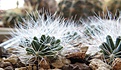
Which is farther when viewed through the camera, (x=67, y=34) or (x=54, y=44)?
(x=67, y=34)

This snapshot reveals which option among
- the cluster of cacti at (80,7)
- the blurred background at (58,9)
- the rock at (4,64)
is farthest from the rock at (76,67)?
the cluster of cacti at (80,7)

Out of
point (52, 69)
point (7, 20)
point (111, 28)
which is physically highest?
point (7, 20)

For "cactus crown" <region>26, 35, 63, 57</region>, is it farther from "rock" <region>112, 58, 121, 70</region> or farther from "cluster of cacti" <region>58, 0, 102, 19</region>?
"cluster of cacti" <region>58, 0, 102, 19</region>

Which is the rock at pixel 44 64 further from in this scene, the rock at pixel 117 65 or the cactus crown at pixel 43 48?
the rock at pixel 117 65

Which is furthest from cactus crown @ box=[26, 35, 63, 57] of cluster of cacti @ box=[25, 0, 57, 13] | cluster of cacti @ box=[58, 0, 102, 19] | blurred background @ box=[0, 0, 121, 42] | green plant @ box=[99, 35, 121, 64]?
cluster of cacti @ box=[25, 0, 57, 13]

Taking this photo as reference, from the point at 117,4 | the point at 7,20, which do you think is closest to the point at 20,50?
the point at 7,20

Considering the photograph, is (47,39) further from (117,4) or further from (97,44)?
(117,4)
